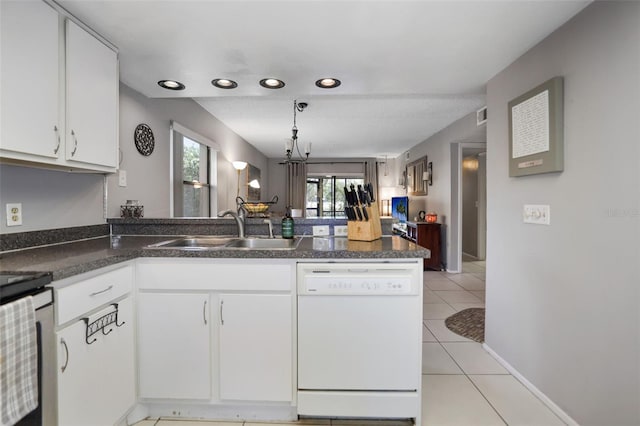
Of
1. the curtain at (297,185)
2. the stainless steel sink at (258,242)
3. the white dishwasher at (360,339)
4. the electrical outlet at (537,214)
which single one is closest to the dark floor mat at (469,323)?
the electrical outlet at (537,214)

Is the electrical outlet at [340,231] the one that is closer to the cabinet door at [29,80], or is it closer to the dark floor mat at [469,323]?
the dark floor mat at [469,323]

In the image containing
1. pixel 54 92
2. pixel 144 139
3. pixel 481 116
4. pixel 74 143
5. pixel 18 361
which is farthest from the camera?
pixel 481 116

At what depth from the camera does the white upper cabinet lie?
1208mm

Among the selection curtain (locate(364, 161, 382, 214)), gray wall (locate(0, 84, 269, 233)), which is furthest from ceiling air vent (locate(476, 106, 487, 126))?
curtain (locate(364, 161, 382, 214))

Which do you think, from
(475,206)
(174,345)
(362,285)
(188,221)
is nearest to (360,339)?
(362,285)

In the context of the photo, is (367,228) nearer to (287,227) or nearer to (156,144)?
(287,227)

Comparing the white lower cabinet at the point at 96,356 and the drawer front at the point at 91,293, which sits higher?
the drawer front at the point at 91,293

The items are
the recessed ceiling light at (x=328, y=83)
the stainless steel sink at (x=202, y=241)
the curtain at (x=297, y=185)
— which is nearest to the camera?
the stainless steel sink at (x=202, y=241)

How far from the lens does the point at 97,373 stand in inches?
51.8

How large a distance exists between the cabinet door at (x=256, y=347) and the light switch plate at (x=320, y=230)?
2.27 feet

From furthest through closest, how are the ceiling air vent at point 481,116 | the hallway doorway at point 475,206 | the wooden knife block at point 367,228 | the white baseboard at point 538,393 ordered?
the hallway doorway at point 475,206 → the ceiling air vent at point 481,116 → the wooden knife block at point 367,228 → the white baseboard at point 538,393

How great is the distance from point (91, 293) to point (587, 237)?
7.49ft

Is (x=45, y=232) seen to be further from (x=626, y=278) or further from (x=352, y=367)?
(x=626, y=278)

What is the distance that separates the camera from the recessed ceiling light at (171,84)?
225cm
